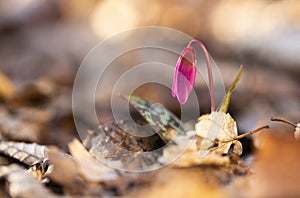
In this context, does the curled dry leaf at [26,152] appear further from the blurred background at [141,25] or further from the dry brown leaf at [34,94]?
the dry brown leaf at [34,94]

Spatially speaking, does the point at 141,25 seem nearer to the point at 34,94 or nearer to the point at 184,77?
the point at 34,94

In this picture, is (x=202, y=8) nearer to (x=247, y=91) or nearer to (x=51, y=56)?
(x=51, y=56)

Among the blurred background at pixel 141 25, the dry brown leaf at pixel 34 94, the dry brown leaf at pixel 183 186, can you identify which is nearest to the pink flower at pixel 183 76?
the dry brown leaf at pixel 183 186

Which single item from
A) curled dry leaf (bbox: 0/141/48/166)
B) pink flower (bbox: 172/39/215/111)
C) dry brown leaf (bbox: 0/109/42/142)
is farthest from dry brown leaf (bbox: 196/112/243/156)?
dry brown leaf (bbox: 0/109/42/142)

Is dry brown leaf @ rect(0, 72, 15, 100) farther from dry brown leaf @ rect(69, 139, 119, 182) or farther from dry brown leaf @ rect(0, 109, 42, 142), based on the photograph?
dry brown leaf @ rect(69, 139, 119, 182)

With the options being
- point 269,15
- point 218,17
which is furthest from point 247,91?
point 218,17
